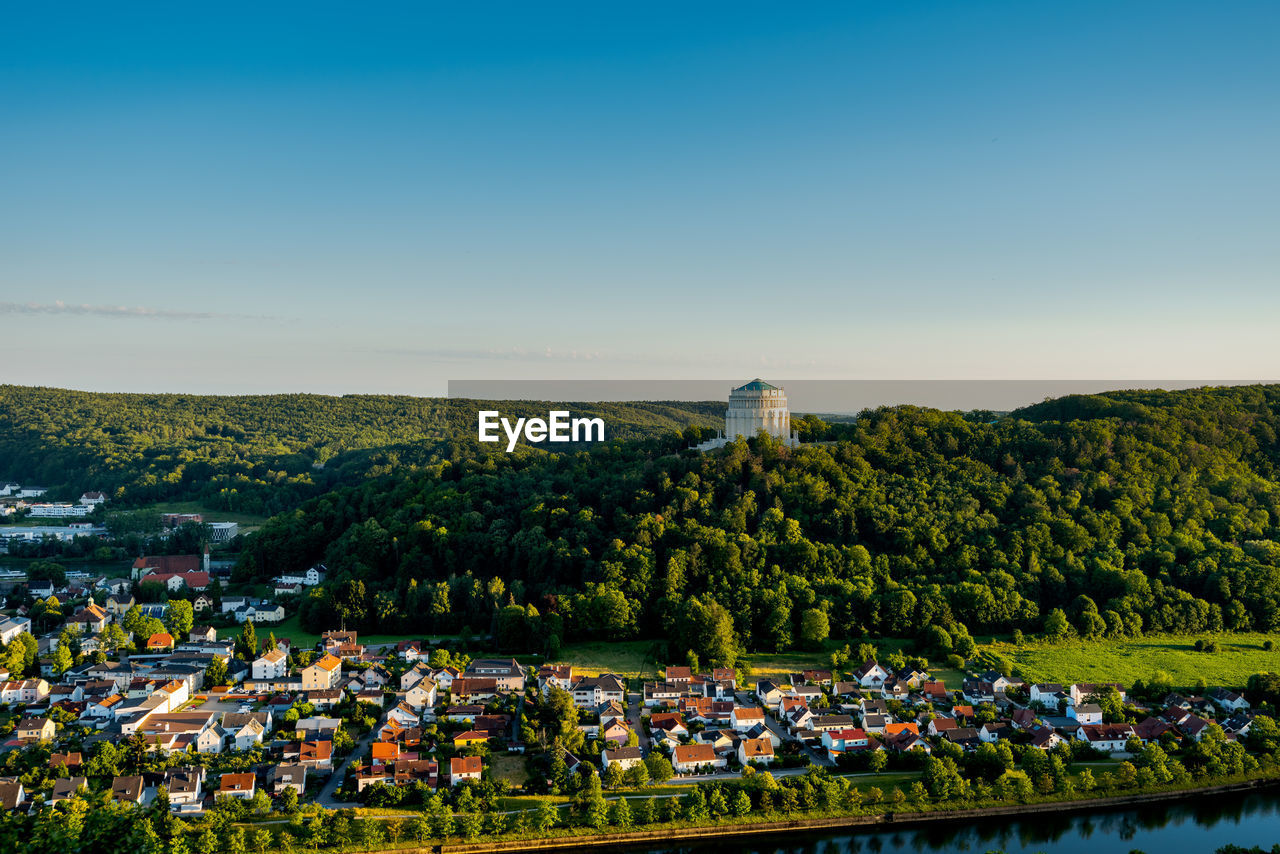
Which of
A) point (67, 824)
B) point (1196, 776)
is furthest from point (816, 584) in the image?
point (67, 824)

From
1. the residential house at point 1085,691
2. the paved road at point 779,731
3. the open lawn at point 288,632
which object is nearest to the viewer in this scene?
the paved road at point 779,731

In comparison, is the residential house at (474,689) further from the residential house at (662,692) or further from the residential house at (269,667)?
the residential house at (269,667)

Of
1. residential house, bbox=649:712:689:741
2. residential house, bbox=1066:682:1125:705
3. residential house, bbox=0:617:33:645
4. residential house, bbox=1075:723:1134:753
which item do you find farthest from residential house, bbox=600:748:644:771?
residential house, bbox=0:617:33:645

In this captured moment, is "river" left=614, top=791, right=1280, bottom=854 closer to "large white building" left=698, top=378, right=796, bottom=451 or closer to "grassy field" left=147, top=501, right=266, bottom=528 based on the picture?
"large white building" left=698, top=378, right=796, bottom=451

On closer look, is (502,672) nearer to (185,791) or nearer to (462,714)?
(462,714)

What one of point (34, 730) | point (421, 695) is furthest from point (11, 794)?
point (421, 695)

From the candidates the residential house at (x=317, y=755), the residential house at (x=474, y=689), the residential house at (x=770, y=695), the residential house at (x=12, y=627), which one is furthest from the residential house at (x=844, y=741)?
the residential house at (x=12, y=627)

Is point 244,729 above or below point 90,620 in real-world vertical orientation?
below
